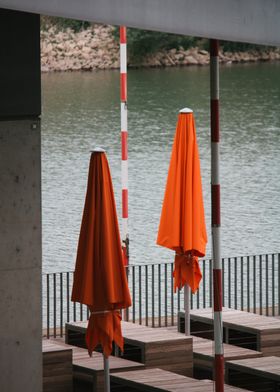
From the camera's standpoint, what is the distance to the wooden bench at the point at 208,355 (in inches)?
444

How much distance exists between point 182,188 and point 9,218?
275 centimetres

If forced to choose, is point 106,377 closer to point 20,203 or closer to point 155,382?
point 155,382

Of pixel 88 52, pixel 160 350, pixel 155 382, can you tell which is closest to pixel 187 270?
pixel 160 350

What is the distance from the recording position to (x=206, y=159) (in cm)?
3150

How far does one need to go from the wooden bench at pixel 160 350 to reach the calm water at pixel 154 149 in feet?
28.7

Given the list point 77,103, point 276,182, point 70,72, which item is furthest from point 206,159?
point 70,72

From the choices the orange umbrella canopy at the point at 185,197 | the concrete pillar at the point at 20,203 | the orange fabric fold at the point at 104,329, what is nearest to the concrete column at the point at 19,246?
the concrete pillar at the point at 20,203

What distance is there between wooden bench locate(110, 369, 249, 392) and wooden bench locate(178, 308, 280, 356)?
47.1 inches

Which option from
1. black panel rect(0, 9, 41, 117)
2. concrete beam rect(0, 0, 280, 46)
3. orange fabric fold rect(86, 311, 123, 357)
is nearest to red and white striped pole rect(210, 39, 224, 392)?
concrete beam rect(0, 0, 280, 46)

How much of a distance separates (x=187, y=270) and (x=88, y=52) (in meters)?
49.8

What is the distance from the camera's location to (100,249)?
9586 mm

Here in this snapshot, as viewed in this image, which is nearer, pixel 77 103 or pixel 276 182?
pixel 276 182

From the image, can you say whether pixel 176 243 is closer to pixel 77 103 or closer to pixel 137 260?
pixel 137 260

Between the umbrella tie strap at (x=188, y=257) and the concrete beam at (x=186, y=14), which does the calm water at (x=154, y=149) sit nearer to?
the umbrella tie strap at (x=188, y=257)
